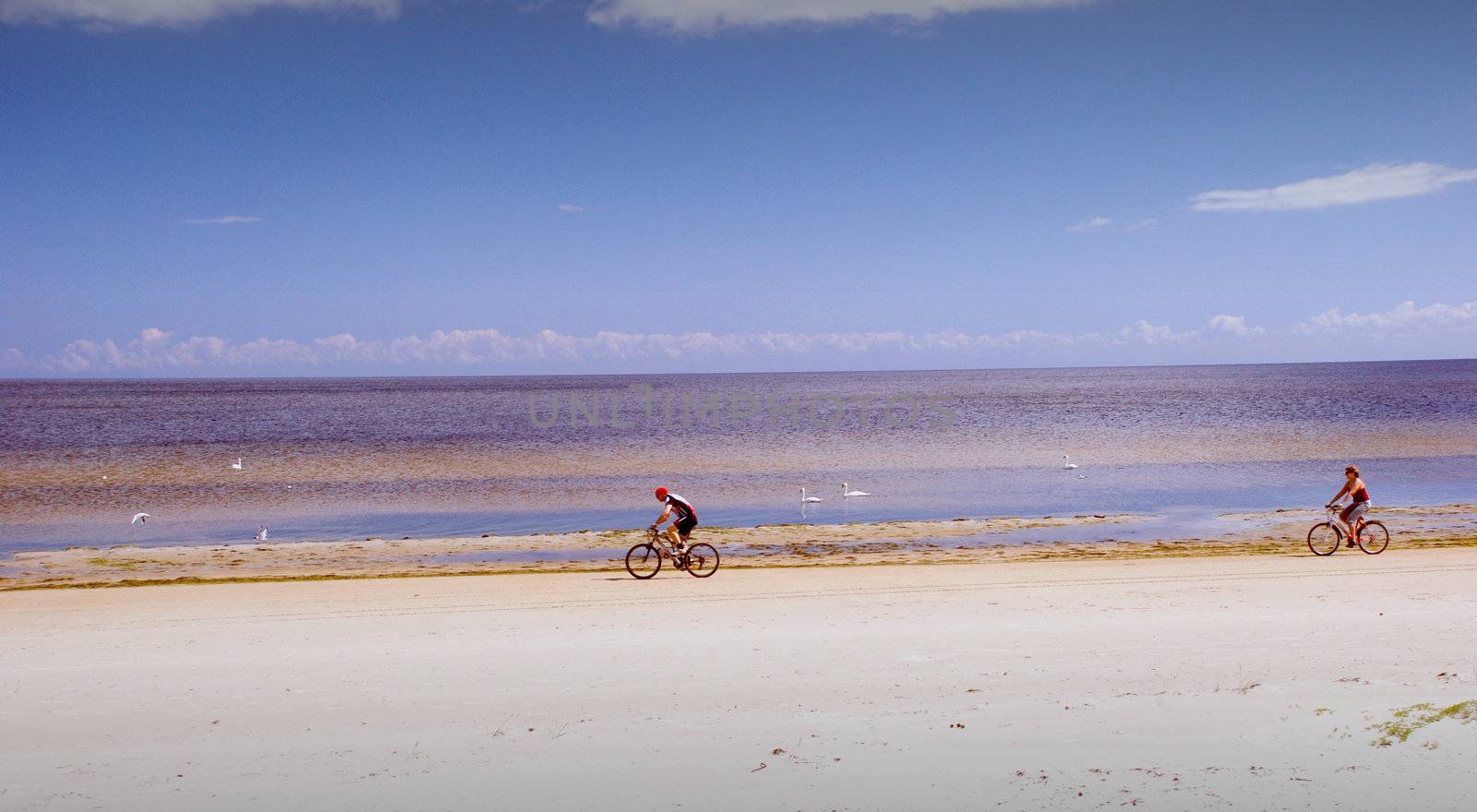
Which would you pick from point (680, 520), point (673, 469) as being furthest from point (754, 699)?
point (673, 469)

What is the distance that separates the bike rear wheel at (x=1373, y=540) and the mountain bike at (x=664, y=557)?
13.9 m

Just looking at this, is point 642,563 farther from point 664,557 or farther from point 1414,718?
point 1414,718

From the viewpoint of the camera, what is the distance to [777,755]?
9.18 m

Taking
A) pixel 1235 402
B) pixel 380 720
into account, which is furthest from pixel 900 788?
pixel 1235 402

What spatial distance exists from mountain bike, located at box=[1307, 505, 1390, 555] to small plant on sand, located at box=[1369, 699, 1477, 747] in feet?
39.4

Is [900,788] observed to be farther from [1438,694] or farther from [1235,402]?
[1235,402]

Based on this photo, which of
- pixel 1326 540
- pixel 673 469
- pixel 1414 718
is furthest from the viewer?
pixel 673 469

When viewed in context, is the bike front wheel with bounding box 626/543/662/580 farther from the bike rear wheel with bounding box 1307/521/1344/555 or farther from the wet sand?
the bike rear wheel with bounding box 1307/521/1344/555

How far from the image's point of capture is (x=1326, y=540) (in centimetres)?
2122

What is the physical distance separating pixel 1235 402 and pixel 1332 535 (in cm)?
9797

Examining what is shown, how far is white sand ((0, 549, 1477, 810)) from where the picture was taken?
845 cm

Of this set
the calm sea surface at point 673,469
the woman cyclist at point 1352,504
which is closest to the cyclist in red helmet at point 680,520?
the calm sea surface at point 673,469

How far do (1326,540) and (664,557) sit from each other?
14302 mm

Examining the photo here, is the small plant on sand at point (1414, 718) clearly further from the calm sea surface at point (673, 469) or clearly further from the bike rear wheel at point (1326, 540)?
the calm sea surface at point (673, 469)
